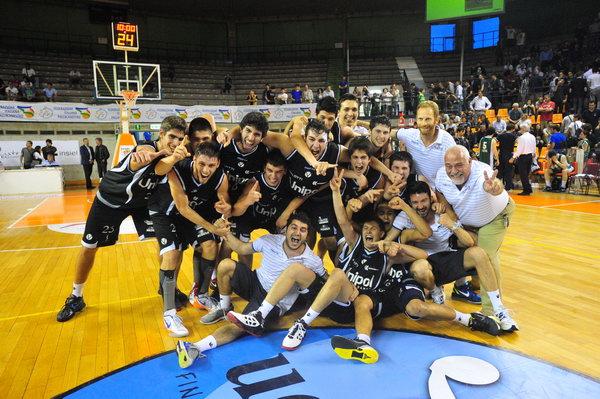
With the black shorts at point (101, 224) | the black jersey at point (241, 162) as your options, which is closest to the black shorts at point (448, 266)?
the black jersey at point (241, 162)

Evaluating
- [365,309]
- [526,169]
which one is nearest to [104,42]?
[526,169]

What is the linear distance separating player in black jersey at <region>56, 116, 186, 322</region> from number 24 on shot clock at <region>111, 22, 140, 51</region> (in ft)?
47.9

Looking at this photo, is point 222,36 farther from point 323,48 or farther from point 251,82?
point 323,48

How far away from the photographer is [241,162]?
3727mm

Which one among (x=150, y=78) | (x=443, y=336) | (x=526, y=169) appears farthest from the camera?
(x=150, y=78)

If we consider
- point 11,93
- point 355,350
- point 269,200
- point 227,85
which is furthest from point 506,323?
point 227,85

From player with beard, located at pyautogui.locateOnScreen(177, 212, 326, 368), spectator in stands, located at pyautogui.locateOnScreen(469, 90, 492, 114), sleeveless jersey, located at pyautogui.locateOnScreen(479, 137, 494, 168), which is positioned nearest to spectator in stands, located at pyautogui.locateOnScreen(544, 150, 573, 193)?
sleeveless jersey, located at pyautogui.locateOnScreen(479, 137, 494, 168)

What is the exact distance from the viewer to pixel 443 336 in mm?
3098

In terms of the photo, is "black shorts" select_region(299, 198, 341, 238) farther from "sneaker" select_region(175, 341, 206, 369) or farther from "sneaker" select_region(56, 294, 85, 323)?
"sneaker" select_region(56, 294, 85, 323)

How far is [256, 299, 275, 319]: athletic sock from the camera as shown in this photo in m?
3.12

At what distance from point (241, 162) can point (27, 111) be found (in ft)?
50.3

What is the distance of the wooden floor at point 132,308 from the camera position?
9.27ft

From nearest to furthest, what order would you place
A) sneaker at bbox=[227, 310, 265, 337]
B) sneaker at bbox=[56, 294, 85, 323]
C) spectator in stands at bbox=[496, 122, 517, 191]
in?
sneaker at bbox=[227, 310, 265, 337] → sneaker at bbox=[56, 294, 85, 323] → spectator in stands at bbox=[496, 122, 517, 191]

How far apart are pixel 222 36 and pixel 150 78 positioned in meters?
10.8
